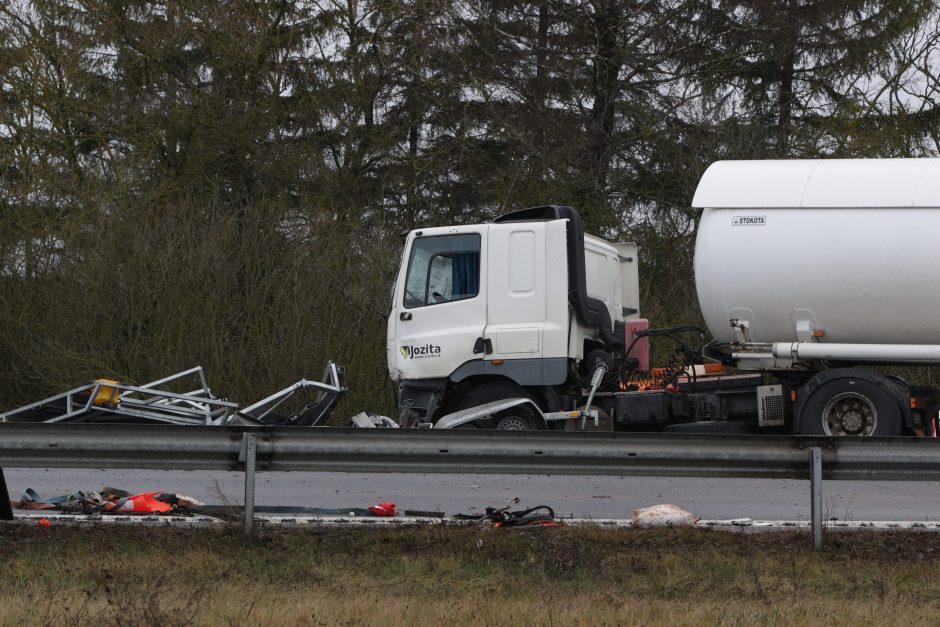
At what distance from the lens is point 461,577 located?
6.06 m

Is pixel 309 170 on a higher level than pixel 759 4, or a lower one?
lower

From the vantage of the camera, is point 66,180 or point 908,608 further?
point 66,180

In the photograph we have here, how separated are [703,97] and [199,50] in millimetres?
10368

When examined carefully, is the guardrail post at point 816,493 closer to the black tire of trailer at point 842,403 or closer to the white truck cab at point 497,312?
the black tire of trailer at point 842,403

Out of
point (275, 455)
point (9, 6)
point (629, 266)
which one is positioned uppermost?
point (9, 6)

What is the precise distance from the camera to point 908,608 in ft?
17.4

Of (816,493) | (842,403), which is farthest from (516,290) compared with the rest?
(816,493)

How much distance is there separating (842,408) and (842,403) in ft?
0.17

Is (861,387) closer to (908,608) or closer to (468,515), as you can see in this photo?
(468,515)

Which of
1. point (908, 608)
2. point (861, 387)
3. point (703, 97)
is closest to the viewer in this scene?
point (908, 608)

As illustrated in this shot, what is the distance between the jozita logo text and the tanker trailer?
3096mm

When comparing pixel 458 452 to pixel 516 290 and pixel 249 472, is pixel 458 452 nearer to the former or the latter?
pixel 249 472

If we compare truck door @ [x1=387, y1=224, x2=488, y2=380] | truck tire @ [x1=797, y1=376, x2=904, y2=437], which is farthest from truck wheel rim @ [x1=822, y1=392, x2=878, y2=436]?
truck door @ [x1=387, y1=224, x2=488, y2=380]

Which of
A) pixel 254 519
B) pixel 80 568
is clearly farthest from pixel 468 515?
pixel 80 568
